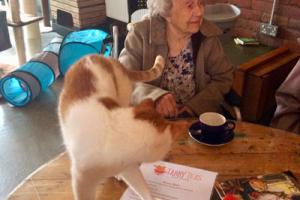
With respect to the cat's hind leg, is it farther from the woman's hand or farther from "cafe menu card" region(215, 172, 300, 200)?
the woman's hand

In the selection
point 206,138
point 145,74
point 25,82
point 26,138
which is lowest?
point 26,138

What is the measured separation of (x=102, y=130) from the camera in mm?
645

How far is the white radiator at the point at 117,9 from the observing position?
11.2 ft

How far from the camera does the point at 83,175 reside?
695 mm

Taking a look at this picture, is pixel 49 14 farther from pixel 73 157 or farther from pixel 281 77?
pixel 73 157

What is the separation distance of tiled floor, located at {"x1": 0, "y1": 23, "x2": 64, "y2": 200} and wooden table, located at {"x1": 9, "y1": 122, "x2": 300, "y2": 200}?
969 mm

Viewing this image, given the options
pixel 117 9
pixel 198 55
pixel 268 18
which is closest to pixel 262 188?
pixel 198 55

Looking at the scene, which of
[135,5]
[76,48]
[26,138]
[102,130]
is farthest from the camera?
[135,5]

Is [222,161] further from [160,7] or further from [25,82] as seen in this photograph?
[25,82]

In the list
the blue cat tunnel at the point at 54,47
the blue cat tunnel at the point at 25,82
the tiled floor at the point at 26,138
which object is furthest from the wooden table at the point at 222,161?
the blue cat tunnel at the point at 54,47

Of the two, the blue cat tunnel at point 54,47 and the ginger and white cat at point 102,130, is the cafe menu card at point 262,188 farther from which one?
the blue cat tunnel at point 54,47

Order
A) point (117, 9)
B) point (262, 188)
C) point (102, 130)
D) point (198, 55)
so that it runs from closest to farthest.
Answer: point (102, 130) < point (262, 188) < point (198, 55) < point (117, 9)

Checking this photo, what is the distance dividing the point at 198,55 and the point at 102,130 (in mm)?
972

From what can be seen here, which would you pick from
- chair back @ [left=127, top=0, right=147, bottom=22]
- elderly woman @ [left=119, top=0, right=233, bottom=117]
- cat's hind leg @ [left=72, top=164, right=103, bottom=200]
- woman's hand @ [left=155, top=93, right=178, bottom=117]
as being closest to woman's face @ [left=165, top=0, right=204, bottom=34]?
elderly woman @ [left=119, top=0, right=233, bottom=117]
